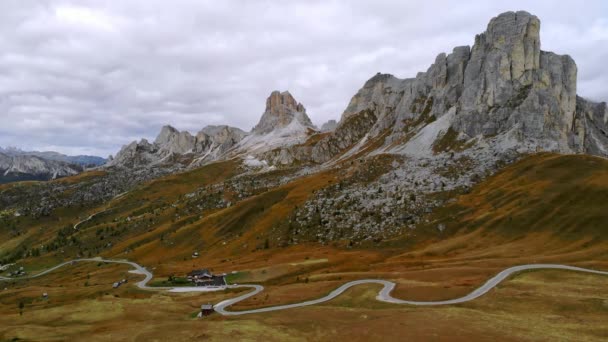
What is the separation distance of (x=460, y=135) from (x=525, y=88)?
106ft

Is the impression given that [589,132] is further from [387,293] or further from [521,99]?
[387,293]

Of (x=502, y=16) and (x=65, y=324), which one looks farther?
(x=502, y=16)

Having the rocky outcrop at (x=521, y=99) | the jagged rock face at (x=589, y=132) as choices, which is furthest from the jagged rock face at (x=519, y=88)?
the jagged rock face at (x=589, y=132)

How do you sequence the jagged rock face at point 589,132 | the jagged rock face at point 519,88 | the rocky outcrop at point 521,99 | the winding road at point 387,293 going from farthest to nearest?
the jagged rock face at point 589,132
the jagged rock face at point 519,88
the rocky outcrop at point 521,99
the winding road at point 387,293

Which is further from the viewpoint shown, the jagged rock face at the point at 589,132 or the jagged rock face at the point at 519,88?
the jagged rock face at the point at 589,132

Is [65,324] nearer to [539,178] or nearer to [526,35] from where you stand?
[539,178]

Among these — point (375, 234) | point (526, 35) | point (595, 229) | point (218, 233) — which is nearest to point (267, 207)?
point (218, 233)

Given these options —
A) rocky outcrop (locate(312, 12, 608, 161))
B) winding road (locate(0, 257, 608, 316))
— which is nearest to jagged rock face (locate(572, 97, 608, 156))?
rocky outcrop (locate(312, 12, 608, 161))

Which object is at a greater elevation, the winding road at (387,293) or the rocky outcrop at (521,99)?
the rocky outcrop at (521,99)

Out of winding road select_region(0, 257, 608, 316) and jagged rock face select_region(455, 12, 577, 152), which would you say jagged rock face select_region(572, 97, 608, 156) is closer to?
jagged rock face select_region(455, 12, 577, 152)

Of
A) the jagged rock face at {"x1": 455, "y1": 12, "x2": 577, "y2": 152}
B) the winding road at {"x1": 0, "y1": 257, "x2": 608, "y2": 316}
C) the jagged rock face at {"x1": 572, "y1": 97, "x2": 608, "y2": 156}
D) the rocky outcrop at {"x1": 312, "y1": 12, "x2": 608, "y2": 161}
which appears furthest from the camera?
the jagged rock face at {"x1": 572, "y1": 97, "x2": 608, "y2": 156}

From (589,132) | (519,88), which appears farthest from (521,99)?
(589,132)

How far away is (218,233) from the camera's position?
168 m

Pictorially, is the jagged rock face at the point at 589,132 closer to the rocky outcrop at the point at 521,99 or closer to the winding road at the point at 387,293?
the rocky outcrop at the point at 521,99
